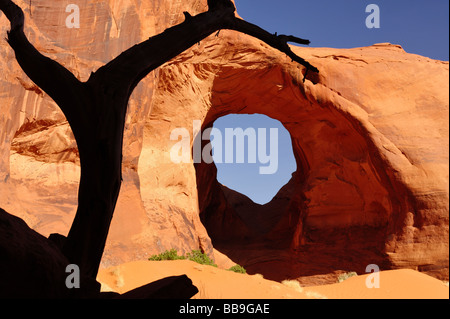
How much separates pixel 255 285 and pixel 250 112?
13872 millimetres

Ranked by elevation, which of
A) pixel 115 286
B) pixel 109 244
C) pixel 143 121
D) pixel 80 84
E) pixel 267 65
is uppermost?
pixel 267 65

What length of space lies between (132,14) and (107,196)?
10822 mm

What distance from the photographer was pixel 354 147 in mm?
17312

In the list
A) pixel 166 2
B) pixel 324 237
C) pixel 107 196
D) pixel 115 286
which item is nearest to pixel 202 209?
pixel 324 237

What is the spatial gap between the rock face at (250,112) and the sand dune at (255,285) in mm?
2703

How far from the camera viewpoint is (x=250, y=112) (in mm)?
20031

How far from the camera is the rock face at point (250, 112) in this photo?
37.2 feet

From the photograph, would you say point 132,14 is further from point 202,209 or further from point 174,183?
point 202,209
